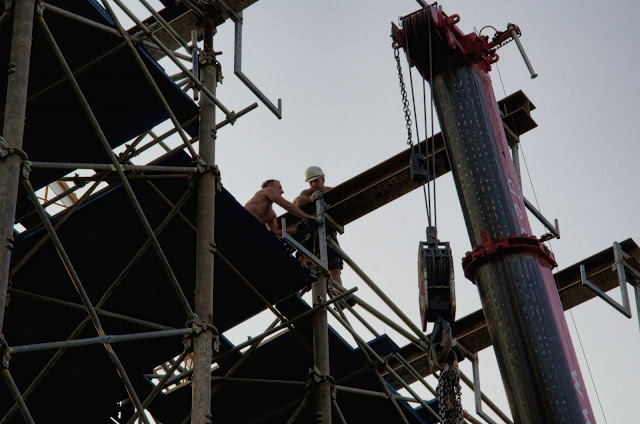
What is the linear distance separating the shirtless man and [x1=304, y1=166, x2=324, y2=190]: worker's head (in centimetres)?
93

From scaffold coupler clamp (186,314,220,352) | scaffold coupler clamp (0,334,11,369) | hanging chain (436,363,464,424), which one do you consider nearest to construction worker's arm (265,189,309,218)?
scaffold coupler clamp (186,314,220,352)

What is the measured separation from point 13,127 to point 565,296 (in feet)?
32.7

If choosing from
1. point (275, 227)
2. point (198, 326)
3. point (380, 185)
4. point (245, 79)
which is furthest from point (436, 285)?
point (380, 185)

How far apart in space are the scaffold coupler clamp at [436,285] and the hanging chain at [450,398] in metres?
0.78

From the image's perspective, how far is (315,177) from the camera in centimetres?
1834

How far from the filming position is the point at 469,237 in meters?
13.3

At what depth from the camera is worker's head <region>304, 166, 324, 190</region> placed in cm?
1828

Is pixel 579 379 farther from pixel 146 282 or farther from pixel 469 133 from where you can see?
pixel 146 282

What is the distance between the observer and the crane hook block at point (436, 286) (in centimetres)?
1180

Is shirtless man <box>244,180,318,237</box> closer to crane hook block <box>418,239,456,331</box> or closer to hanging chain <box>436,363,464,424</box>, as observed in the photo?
crane hook block <box>418,239,456,331</box>

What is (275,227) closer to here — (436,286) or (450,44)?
(450,44)

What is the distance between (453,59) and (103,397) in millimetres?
6285

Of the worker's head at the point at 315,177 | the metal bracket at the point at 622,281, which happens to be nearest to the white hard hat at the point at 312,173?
the worker's head at the point at 315,177

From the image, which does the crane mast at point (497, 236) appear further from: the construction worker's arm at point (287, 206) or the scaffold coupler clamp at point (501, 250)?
the construction worker's arm at point (287, 206)
